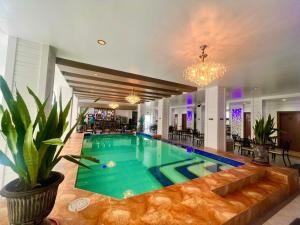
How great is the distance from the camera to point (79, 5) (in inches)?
73.1

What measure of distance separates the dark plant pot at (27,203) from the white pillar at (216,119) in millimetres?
5764

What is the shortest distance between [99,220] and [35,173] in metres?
0.85

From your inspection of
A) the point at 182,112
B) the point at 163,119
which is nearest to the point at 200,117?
the point at 182,112

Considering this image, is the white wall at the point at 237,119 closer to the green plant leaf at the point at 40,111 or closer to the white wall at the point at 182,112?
the white wall at the point at 182,112

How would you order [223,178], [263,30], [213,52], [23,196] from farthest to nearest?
[213,52]
[223,178]
[263,30]
[23,196]

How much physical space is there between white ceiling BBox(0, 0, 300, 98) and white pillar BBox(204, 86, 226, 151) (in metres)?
2.25

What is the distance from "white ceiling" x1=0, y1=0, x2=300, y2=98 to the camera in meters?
1.82

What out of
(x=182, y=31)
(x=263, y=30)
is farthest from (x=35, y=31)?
(x=263, y=30)

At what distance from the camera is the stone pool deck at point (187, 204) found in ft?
4.63

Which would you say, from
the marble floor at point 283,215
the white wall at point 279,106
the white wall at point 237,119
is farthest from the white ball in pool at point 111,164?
the white wall at point 237,119

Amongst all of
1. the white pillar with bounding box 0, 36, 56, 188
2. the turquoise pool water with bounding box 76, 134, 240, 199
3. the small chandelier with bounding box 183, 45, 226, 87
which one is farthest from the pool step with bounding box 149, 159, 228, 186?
the white pillar with bounding box 0, 36, 56, 188

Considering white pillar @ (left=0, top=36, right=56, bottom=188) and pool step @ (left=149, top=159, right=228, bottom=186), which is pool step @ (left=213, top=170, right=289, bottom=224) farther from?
white pillar @ (left=0, top=36, right=56, bottom=188)

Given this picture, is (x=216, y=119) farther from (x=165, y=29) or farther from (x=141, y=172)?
(x=165, y=29)

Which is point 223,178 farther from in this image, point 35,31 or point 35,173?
point 35,31
